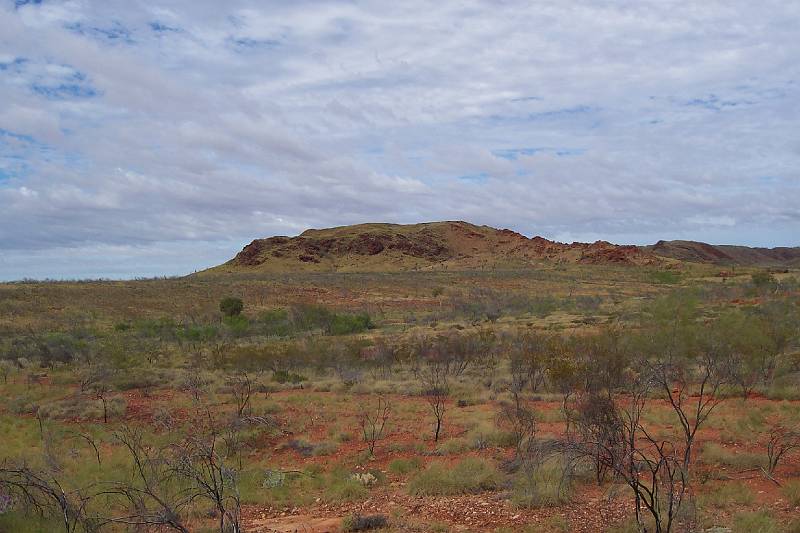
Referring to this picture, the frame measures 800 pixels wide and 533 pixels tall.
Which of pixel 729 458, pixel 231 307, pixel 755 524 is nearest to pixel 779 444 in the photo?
pixel 729 458

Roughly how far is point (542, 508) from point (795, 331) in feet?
58.5

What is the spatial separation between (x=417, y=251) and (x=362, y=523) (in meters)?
107

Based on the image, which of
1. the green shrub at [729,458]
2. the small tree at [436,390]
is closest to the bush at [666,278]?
the small tree at [436,390]

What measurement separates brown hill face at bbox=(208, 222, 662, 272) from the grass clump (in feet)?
282

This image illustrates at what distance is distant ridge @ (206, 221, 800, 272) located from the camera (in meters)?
98.8

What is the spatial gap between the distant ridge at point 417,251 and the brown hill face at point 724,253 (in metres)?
21.4

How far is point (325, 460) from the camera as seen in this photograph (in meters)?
11.9

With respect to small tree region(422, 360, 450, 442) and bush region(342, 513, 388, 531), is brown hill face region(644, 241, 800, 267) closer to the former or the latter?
small tree region(422, 360, 450, 442)

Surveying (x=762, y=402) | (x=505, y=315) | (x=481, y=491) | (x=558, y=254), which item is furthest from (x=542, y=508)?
(x=558, y=254)

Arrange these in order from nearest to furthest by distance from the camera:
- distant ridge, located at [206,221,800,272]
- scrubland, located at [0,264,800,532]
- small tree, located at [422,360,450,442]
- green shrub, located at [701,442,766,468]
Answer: scrubland, located at [0,264,800,532]
green shrub, located at [701,442,766,468]
small tree, located at [422,360,450,442]
distant ridge, located at [206,221,800,272]

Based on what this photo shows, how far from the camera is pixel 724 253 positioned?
511 feet

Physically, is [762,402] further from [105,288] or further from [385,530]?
[105,288]

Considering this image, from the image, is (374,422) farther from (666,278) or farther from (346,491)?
(666,278)

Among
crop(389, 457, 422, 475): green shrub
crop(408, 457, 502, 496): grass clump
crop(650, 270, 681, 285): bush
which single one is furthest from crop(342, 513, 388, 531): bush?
crop(650, 270, 681, 285): bush
